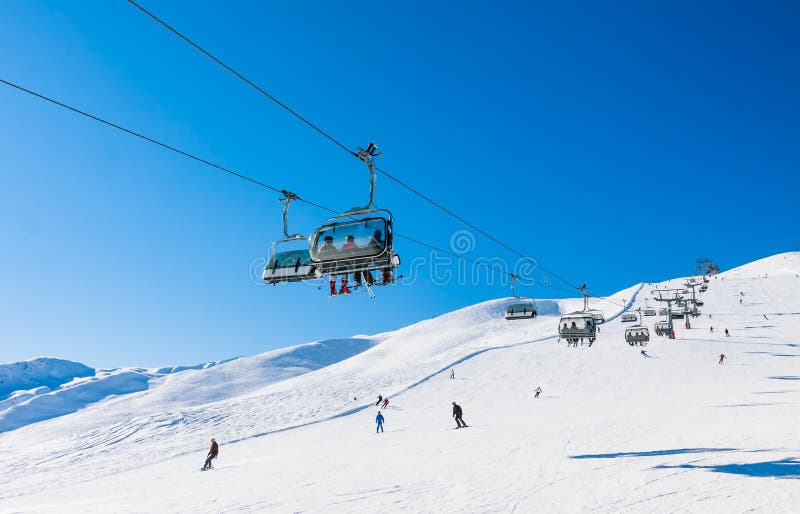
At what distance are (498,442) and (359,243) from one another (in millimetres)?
8736

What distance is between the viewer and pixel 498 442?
1534cm

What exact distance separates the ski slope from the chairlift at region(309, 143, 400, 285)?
4.55m

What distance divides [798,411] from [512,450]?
35.5 feet

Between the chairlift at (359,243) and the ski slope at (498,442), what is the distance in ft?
14.9

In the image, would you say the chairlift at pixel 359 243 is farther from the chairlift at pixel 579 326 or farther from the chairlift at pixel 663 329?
the chairlift at pixel 663 329

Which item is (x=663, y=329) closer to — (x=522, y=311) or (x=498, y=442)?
(x=522, y=311)

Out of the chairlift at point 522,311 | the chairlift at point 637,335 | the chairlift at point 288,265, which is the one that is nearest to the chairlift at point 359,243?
the chairlift at point 288,265

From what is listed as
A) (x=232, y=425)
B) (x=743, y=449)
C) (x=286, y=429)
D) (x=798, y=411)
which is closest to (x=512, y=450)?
(x=743, y=449)

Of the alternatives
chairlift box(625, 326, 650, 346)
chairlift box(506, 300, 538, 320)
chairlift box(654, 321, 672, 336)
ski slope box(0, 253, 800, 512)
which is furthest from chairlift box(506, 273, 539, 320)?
chairlift box(654, 321, 672, 336)

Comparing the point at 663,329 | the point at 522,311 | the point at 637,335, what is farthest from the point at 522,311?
the point at 663,329

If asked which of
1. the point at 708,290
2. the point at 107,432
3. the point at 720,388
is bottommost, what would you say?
the point at 107,432

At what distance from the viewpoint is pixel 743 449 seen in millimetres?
11375

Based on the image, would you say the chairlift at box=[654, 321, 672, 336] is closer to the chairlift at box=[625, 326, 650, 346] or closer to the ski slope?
the ski slope

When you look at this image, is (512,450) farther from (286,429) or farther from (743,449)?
(286,429)
